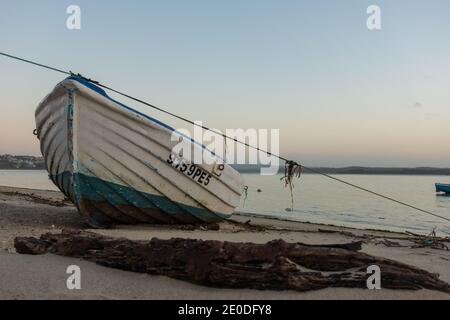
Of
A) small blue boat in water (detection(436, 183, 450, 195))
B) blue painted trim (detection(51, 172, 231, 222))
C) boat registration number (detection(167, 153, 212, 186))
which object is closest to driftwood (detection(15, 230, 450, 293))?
blue painted trim (detection(51, 172, 231, 222))

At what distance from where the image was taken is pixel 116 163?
6.77 m

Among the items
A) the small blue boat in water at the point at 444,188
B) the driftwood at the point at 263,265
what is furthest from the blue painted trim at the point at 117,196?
the small blue boat in water at the point at 444,188

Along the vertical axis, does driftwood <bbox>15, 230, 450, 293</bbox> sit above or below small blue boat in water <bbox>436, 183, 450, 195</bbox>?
above

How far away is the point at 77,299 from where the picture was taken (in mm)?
3039

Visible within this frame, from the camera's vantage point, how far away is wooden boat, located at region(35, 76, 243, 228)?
6.56 meters

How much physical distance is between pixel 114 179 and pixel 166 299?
397 cm

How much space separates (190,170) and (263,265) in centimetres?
402

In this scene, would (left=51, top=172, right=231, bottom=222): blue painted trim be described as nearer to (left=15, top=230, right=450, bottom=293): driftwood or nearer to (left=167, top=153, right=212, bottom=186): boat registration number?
(left=167, top=153, right=212, bottom=186): boat registration number

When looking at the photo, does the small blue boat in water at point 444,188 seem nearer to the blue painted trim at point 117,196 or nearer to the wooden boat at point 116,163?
the wooden boat at point 116,163

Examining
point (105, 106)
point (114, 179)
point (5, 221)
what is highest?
point (105, 106)

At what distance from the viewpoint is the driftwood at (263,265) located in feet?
10.9

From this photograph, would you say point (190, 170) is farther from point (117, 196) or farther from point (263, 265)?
point (263, 265)
